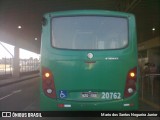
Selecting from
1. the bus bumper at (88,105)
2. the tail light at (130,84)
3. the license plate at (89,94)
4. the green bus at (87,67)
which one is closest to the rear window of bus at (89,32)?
the green bus at (87,67)

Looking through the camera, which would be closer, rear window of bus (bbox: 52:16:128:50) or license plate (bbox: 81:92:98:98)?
license plate (bbox: 81:92:98:98)

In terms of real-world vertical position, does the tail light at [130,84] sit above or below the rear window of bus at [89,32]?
below

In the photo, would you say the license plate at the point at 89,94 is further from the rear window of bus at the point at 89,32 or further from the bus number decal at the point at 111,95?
the rear window of bus at the point at 89,32

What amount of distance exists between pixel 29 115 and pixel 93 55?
4.63ft

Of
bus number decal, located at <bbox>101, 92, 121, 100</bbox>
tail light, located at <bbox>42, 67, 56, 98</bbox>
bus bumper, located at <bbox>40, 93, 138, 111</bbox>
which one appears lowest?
bus bumper, located at <bbox>40, 93, 138, 111</bbox>

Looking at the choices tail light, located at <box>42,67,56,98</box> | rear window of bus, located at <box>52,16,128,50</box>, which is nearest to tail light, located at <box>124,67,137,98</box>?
rear window of bus, located at <box>52,16,128,50</box>

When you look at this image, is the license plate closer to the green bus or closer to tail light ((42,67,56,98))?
the green bus

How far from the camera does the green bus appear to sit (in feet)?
21.9

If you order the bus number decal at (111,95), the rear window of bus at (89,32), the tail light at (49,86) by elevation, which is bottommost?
the bus number decal at (111,95)

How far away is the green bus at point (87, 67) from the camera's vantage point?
6.69 metres

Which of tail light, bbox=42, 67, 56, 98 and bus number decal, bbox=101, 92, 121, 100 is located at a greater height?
tail light, bbox=42, 67, 56, 98

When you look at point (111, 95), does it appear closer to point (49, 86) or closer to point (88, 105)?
point (88, 105)

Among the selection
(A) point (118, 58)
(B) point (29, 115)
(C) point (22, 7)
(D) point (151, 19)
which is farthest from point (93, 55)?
(D) point (151, 19)

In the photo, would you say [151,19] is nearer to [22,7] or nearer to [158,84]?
[158,84]
